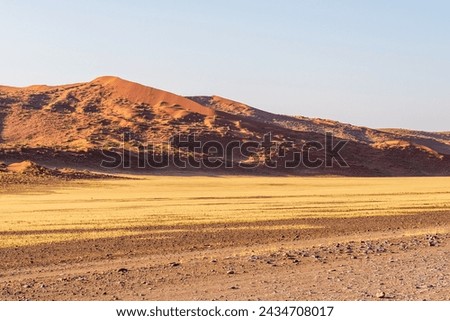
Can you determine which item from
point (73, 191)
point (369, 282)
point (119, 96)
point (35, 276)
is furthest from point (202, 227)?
point (119, 96)

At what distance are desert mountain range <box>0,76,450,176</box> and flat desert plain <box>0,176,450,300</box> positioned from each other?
51297 millimetres

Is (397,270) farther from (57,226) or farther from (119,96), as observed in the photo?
(119,96)

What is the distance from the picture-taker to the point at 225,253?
16.4 m

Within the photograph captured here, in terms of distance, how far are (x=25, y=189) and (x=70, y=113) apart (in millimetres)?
60275

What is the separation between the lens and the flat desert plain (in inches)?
454

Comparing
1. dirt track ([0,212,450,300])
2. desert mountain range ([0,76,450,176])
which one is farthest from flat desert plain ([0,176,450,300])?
desert mountain range ([0,76,450,176])

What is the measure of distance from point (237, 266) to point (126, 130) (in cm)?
8335

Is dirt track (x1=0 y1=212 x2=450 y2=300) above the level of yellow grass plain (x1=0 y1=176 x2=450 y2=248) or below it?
above

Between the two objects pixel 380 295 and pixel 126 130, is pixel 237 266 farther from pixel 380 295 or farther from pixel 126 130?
pixel 126 130

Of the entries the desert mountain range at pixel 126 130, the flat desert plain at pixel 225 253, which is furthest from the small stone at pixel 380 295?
the desert mountain range at pixel 126 130

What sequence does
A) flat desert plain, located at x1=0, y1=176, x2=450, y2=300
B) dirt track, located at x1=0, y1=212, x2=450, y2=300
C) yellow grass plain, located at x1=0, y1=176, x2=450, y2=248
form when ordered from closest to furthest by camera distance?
dirt track, located at x1=0, y1=212, x2=450, y2=300, flat desert plain, located at x1=0, y1=176, x2=450, y2=300, yellow grass plain, located at x1=0, y1=176, x2=450, y2=248

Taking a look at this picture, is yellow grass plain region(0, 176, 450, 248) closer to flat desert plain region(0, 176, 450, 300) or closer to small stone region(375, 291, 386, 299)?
flat desert plain region(0, 176, 450, 300)

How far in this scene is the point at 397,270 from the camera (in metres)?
13.2

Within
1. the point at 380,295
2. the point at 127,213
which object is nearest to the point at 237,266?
the point at 380,295
